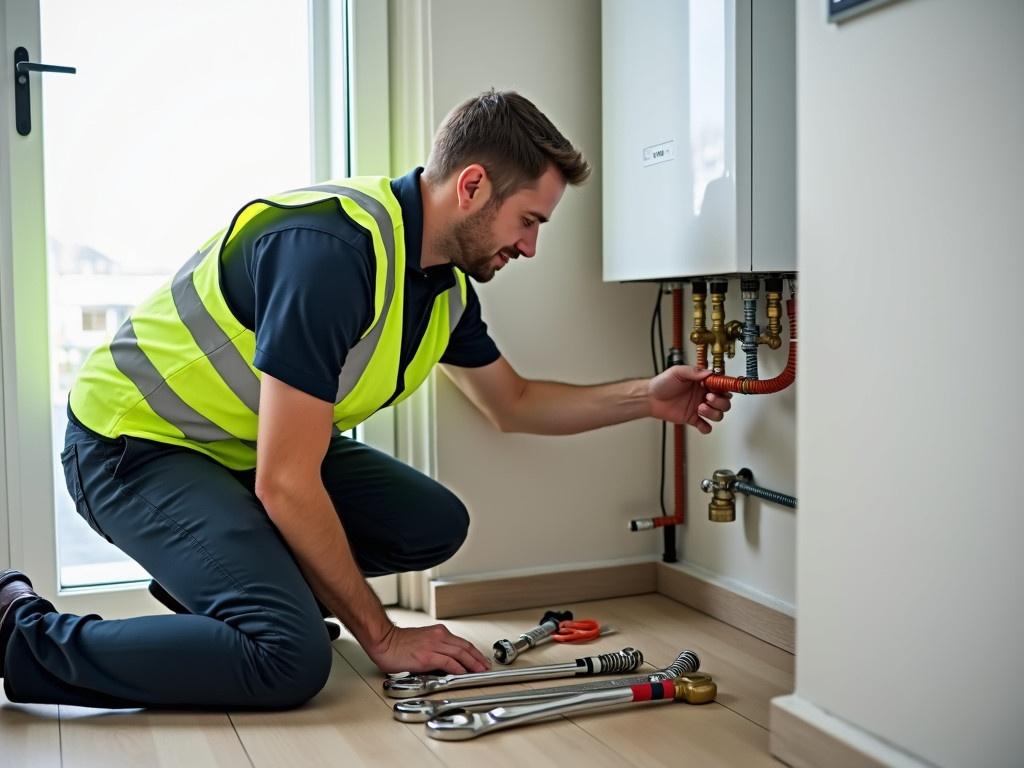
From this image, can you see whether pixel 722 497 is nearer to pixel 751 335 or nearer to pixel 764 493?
pixel 764 493

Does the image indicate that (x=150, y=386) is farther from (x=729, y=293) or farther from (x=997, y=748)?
(x=997, y=748)

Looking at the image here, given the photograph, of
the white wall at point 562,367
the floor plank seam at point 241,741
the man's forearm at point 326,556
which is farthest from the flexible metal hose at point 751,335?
the floor plank seam at point 241,741

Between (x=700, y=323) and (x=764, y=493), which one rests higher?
(x=700, y=323)

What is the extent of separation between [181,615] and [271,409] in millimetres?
342

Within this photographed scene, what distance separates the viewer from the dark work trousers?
1616 mm

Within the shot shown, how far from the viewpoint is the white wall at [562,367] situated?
2223 mm

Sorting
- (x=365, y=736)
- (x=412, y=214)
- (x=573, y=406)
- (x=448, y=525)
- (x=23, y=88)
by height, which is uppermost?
(x=23, y=88)

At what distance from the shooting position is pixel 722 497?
216 cm

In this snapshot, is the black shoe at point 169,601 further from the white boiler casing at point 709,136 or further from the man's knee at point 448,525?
the white boiler casing at point 709,136

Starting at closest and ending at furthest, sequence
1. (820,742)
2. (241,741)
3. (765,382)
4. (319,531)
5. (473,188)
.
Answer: (820,742), (241,741), (319,531), (473,188), (765,382)

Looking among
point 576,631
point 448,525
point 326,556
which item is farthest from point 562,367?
point 326,556


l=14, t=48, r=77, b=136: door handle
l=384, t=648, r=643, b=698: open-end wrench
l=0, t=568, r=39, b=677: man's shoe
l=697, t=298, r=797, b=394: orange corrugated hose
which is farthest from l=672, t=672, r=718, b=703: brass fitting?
l=14, t=48, r=77, b=136: door handle

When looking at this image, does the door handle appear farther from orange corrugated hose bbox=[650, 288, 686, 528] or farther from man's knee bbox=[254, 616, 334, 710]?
orange corrugated hose bbox=[650, 288, 686, 528]

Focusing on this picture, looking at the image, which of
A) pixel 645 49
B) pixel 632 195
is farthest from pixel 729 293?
pixel 645 49
